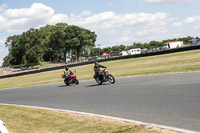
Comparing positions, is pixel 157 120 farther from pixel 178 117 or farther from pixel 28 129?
pixel 28 129

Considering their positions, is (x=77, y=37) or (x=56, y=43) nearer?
(x=77, y=37)

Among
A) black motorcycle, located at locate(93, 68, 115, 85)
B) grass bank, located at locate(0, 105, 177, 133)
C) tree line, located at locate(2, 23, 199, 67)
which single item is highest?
tree line, located at locate(2, 23, 199, 67)

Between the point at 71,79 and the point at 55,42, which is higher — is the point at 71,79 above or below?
below

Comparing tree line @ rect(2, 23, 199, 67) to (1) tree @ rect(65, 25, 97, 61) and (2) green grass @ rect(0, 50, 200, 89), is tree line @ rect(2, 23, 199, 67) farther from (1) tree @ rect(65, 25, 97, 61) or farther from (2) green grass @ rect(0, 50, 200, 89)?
(2) green grass @ rect(0, 50, 200, 89)

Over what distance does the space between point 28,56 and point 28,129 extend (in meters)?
83.5

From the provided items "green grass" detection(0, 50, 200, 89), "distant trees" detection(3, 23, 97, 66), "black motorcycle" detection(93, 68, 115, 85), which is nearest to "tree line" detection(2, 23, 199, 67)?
"distant trees" detection(3, 23, 97, 66)

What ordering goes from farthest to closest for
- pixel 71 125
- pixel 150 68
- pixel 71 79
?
1. pixel 150 68
2. pixel 71 79
3. pixel 71 125

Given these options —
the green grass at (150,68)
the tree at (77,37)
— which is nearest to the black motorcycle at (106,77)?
the green grass at (150,68)

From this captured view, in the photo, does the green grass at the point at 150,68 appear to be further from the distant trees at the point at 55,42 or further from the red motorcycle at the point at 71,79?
the distant trees at the point at 55,42

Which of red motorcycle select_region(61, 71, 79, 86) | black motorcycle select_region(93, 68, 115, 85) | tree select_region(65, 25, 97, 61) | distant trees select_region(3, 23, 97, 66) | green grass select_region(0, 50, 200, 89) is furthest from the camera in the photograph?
tree select_region(65, 25, 97, 61)

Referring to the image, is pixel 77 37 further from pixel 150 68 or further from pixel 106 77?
pixel 106 77

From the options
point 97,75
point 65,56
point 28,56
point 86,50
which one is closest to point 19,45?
point 28,56

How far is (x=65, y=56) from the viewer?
339 feet

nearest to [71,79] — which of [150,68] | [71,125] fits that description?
[150,68]
